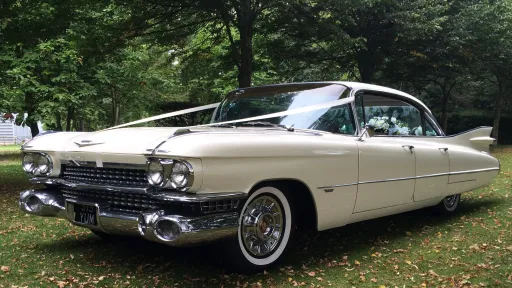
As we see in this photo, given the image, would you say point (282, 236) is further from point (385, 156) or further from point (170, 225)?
point (385, 156)

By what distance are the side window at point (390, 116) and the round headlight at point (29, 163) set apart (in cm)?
315

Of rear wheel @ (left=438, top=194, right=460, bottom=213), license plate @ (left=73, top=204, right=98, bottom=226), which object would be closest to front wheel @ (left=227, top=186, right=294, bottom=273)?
license plate @ (left=73, top=204, right=98, bottom=226)

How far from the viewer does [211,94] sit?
76.7 feet

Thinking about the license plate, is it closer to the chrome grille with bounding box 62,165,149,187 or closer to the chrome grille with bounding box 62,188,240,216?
the chrome grille with bounding box 62,188,240,216

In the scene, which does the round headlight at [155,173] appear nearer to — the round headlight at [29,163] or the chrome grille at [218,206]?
the chrome grille at [218,206]

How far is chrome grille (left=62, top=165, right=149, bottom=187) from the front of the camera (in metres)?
3.59

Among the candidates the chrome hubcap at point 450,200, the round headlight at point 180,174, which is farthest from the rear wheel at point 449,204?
the round headlight at point 180,174

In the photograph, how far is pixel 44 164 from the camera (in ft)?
13.9

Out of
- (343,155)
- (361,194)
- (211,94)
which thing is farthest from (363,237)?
(211,94)

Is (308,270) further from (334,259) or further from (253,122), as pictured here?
(253,122)

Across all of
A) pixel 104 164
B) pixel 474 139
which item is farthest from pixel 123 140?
pixel 474 139

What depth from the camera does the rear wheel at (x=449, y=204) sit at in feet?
20.7

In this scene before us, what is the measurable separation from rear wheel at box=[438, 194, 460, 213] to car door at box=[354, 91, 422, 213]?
1249mm

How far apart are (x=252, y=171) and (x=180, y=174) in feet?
1.84
